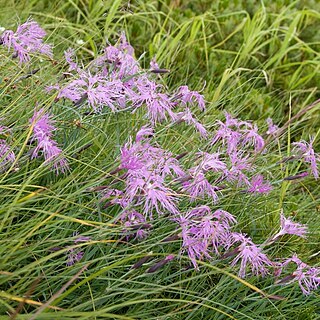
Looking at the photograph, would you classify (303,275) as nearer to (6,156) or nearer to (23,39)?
(6,156)

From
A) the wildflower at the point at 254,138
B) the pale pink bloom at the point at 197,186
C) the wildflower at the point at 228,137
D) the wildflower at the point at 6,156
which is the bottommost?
the wildflower at the point at 254,138

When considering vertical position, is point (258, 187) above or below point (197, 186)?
below

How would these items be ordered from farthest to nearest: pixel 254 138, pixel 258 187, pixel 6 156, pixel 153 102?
pixel 254 138, pixel 258 187, pixel 153 102, pixel 6 156

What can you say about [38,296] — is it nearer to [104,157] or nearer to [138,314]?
[138,314]

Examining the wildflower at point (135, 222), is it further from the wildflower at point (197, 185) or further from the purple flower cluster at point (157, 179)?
the wildflower at point (197, 185)

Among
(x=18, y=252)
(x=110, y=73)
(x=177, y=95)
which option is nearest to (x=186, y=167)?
(x=177, y=95)

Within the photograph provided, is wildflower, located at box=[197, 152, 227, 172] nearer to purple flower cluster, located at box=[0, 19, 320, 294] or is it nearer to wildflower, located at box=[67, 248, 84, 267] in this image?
purple flower cluster, located at box=[0, 19, 320, 294]

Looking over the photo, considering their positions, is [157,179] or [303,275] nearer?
[157,179]

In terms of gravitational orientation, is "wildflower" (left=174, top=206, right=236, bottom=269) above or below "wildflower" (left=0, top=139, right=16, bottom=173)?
below

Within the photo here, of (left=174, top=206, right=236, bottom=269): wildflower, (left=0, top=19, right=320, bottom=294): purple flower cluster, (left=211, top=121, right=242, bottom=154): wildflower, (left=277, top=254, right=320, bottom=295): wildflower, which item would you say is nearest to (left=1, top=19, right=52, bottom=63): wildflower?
(left=0, top=19, right=320, bottom=294): purple flower cluster

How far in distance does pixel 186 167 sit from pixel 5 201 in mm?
639

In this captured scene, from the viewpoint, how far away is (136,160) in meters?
1.89

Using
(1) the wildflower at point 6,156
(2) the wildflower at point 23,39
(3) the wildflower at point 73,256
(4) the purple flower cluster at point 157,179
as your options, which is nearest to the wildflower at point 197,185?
(4) the purple flower cluster at point 157,179

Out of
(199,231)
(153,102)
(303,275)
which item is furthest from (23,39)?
(303,275)
